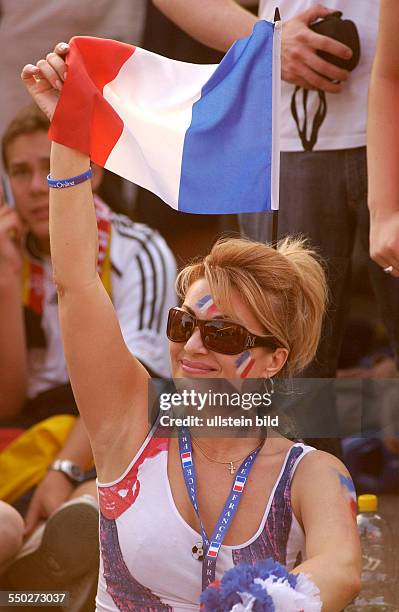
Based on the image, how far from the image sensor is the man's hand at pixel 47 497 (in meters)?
3.32

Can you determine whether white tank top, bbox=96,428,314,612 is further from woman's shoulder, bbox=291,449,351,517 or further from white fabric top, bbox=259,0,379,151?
white fabric top, bbox=259,0,379,151

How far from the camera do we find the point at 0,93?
3.65 metres

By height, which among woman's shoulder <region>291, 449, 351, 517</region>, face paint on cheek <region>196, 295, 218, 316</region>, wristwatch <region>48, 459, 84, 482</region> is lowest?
wristwatch <region>48, 459, 84, 482</region>

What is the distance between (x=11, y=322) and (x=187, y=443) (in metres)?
1.46

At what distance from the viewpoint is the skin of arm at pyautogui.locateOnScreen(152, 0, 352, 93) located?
9.27ft

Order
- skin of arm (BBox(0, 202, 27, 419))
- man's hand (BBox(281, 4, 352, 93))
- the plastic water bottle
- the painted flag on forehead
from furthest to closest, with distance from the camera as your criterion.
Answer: skin of arm (BBox(0, 202, 27, 419)), the plastic water bottle, man's hand (BBox(281, 4, 352, 93)), the painted flag on forehead

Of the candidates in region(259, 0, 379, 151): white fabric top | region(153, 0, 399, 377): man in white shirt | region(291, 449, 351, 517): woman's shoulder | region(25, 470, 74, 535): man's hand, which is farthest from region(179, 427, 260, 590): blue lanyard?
region(25, 470, 74, 535): man's hand

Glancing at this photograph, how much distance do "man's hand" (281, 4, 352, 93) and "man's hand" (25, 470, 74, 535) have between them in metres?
1.41

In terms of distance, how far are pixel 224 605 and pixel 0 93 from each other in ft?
7.65

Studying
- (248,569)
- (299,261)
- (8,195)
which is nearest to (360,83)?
(299,261)

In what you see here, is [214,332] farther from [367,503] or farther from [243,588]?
[367,503]

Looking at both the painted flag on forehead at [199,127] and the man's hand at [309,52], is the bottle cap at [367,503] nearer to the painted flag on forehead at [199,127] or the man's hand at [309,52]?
the painted flag on forehead at [199,127]

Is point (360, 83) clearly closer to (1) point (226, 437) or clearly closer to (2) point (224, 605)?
(1) point (226, 437)

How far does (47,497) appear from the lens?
3.36m
